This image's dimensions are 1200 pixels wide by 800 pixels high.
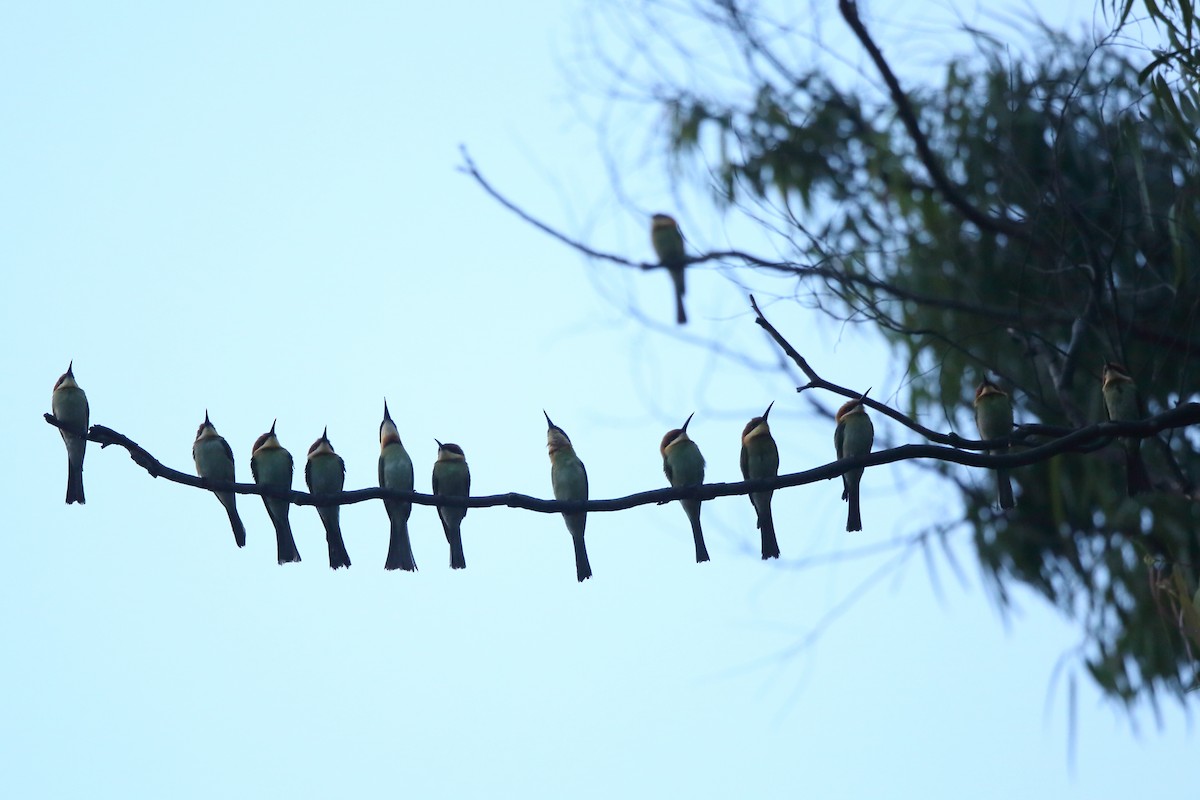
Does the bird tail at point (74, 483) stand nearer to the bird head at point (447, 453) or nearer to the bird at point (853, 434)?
the bird head at point (447, 453)

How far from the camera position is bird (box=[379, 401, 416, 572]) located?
5277 mm

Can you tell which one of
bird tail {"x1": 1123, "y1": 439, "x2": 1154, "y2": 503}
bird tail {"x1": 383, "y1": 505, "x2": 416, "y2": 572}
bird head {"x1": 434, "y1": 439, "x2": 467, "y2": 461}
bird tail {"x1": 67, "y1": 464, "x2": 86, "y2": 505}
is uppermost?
bird head {"x1": 434, "y1": 439, "x2": 467, "y2": 461}

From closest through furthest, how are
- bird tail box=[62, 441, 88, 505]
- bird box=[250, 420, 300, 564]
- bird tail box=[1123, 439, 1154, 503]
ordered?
bird tail box=[1123, 439, 1154, 503] → bird tail box=[62, 441, 88, 505] → bird box=[250, 420, 300, 564]

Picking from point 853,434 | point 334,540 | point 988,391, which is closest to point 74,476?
point 334,540

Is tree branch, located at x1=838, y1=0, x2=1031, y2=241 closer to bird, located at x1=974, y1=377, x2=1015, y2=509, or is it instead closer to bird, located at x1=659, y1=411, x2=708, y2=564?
bird, located at x1=974, y1=377, x2=1015, y2=509

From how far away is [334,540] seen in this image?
5121 millimetres

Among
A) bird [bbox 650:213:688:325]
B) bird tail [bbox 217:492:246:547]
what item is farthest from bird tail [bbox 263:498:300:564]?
bird [bbox 650:213:688:325]

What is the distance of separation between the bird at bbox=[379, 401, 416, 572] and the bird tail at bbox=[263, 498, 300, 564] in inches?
14.1

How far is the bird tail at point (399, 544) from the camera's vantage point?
526 centimetres

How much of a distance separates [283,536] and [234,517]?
0.67 feet

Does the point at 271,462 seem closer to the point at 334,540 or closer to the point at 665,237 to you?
the point at 334,540

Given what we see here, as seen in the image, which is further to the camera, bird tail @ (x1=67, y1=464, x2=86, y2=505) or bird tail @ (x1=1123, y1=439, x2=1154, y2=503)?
bird tail @ (x1=67, y1=464, x2=86, y2=505)

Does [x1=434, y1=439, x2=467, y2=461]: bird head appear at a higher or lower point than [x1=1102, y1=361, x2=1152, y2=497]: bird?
higher

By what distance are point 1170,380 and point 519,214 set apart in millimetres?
3027
